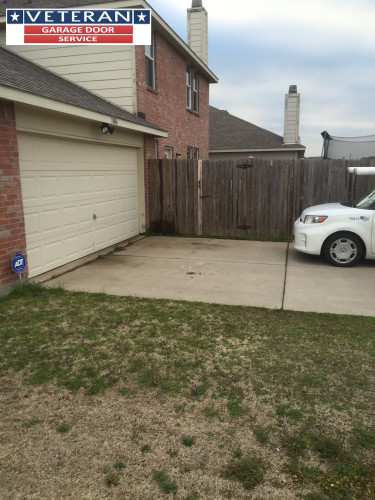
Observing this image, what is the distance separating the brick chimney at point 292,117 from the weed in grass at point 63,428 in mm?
21861

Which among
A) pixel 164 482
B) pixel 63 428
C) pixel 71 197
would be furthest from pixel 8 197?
pixel 164 482

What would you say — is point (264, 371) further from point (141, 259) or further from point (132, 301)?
point (141, 259)

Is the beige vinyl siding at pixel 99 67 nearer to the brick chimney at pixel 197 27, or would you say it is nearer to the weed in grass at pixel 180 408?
the brick chimney at pixel 197 27

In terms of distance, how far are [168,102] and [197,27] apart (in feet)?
19.1

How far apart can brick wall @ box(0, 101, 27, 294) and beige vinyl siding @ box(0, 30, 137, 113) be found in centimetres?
493

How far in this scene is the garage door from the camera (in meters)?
6.34

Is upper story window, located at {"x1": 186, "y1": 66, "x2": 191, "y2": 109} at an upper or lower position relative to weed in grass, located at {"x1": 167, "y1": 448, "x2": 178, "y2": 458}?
upper

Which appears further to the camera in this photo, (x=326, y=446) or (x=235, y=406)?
(x=235, y=406)

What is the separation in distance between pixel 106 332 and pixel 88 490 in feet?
7.20

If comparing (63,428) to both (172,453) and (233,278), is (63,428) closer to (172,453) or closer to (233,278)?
(172,453)

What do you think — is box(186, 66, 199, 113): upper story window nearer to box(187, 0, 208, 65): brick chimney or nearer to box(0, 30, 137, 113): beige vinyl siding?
box(187, 0, 208, 65): brick chimney

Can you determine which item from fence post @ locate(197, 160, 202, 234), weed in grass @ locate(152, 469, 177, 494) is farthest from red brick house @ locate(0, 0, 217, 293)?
weed in grass @ locate(152, 469, 177, 494)

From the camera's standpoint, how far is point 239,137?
22766mm

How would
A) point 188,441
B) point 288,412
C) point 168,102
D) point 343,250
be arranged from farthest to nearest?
point 168,102
point 343,250
point 288,412
point 188,441
